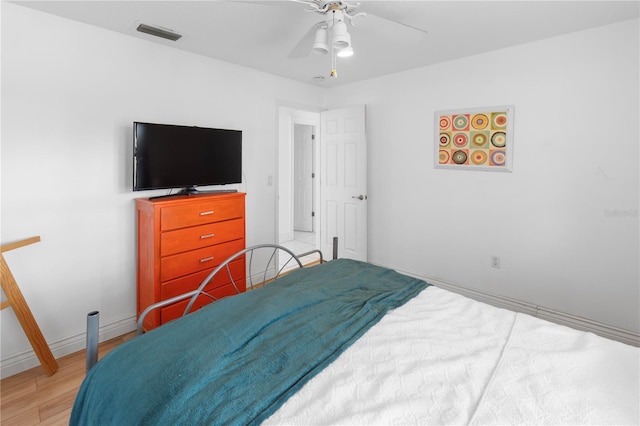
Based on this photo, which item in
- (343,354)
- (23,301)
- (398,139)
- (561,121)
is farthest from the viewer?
(398,139)

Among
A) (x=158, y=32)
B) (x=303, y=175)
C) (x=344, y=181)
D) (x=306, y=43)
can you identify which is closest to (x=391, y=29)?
(x=306, y=43)

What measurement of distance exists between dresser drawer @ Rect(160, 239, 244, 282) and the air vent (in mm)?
1750

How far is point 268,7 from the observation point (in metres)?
2.19

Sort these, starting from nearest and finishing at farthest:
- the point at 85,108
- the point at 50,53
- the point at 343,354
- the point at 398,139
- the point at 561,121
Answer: the point at 343,354 < the point at 50,53 < the point at 85,108 < the point at 561,121 < the point at 398,139

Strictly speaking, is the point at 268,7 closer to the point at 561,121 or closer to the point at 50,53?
the point at 50,53

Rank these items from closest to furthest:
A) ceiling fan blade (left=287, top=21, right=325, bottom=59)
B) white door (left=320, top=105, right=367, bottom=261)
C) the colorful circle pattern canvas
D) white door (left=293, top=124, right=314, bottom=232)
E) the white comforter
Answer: the white comforter, ceiling fan blade (left=287, top=21, right=325, bottom=59), the colorful circle pattern canvas, white door (left=320, top=105, right=367, bottom=261), white door (left=293, top=124, right=314, bottom=232)

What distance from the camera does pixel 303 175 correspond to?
20.5 feet

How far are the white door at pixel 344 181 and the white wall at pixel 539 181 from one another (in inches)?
13.5

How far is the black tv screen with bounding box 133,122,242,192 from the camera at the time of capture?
8.57ft

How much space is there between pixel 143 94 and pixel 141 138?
48 cm

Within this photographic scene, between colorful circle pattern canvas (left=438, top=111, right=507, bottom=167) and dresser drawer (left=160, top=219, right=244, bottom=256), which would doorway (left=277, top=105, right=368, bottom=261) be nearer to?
colorful circle pattern canvas (left=438, top=111, right=507, bottom=167)

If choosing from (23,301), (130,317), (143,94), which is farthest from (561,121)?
(23,301)

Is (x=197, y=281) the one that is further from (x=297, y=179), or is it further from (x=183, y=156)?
(x=297, y=179)

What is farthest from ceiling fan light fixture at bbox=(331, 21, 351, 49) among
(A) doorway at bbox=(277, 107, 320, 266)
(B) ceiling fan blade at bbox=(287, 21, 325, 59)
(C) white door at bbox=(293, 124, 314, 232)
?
(C) white door at bbox=(293, 124, 314, 232)
